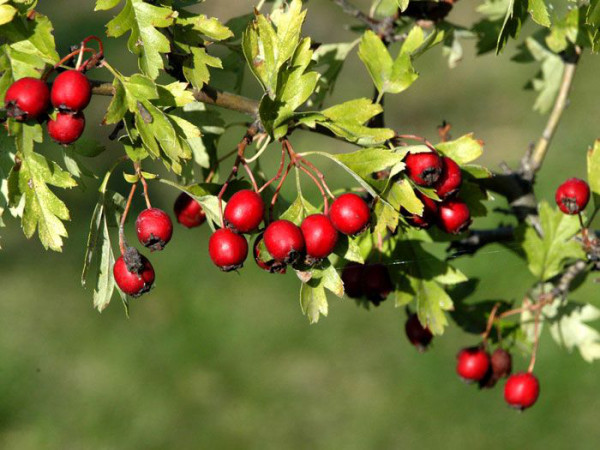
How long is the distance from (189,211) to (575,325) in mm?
1291

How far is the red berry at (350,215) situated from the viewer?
66.6 inches

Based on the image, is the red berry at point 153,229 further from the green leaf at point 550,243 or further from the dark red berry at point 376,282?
the green leaf at point 550,243

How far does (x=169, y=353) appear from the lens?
4.83m

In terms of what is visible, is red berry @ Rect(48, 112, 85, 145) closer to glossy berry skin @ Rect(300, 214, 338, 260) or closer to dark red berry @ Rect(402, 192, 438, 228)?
glossy berry skin @ Rect(300, 214, 338, 260)

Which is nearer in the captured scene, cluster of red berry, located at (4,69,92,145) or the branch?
cluster of red berry, located at (4,69,92,145)

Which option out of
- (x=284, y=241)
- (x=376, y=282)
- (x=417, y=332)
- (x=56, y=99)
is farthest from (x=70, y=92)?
(x=417, y=332)

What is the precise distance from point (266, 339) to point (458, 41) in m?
2.63

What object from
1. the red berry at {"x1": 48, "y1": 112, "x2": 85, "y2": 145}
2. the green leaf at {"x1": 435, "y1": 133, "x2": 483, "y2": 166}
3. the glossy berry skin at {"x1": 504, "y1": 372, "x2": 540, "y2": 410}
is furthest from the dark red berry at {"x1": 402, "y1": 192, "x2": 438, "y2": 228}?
the glossy berry skin at {"x1": 504, "y1": 372, "x2": 540, "y2": 410}

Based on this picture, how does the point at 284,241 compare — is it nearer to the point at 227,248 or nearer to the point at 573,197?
the point at 227,248

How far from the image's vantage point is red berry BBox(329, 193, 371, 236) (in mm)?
1690

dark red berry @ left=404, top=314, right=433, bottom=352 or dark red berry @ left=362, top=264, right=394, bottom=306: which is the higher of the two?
dark red berry @ left=362, top=264, right=394, bottom=306

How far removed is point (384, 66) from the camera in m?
2.04

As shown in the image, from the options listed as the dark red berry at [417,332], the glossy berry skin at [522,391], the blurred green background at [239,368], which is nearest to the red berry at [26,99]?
the dark red berry at [417,332]

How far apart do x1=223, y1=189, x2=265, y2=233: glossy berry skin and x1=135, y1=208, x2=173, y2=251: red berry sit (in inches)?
6.3
